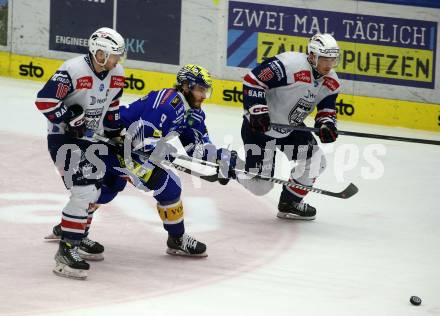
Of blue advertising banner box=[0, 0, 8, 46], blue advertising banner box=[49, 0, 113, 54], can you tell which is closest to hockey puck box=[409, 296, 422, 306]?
blue advertising banner box=[49, 0, 113, 54]

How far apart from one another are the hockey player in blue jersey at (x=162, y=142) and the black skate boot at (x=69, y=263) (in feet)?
1.88

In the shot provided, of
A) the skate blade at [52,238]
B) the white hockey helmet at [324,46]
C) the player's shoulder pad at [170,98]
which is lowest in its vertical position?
the skate blade at [52,238]

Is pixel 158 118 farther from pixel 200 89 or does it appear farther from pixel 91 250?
pixel 91 250

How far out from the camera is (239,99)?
11.9m

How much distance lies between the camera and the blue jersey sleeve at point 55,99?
647cm

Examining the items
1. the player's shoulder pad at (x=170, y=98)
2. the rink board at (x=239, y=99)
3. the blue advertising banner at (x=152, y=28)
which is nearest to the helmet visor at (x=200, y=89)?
the player's shoulder pad at (x=170, y=98)

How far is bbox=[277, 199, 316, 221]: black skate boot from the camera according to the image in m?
8.34

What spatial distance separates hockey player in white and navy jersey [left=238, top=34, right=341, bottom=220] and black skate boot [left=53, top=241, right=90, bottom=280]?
1.95 meters

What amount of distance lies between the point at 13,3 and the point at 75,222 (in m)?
6.43

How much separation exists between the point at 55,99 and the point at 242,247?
172cm

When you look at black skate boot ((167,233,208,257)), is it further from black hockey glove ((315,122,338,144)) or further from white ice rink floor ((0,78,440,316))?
black hockey glove ((315,122,338,144))

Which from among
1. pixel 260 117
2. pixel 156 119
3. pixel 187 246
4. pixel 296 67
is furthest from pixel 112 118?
pixel 296 67

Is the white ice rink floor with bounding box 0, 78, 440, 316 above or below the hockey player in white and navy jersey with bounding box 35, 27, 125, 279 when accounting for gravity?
below

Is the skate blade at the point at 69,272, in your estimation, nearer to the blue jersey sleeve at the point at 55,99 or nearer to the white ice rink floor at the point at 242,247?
the white ice rink floor at the point at 242,247
